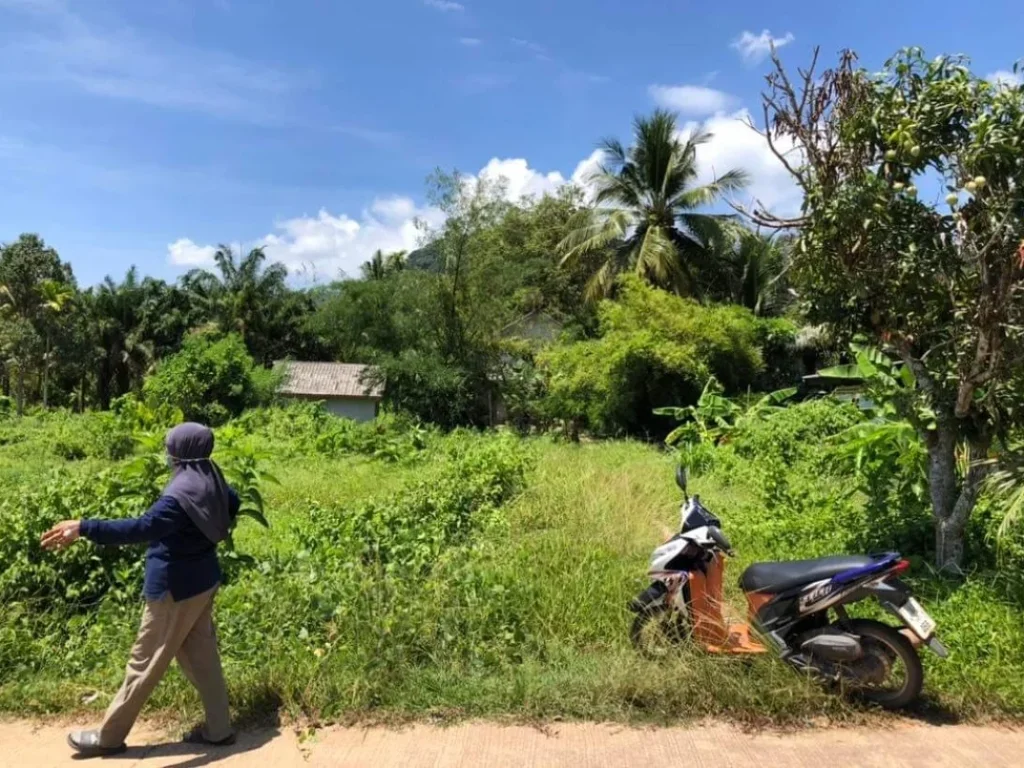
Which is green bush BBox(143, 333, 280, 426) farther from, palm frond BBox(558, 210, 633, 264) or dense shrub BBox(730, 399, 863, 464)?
dense shrub BBox(730, 399, 863, 464)

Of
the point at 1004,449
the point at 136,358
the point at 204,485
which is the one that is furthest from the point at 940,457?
the point at 136,358

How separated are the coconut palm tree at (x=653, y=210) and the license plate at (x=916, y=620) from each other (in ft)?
→ 75.0

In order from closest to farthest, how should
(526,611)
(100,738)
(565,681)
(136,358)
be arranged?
(100,738), (565,681), (526,611), (136,358)

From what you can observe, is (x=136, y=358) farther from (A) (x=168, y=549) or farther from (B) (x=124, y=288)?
(A) (x=168, y=549)

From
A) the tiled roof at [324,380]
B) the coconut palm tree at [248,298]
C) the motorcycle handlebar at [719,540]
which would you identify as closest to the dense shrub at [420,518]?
the motorcycle handlebar at [719,540]

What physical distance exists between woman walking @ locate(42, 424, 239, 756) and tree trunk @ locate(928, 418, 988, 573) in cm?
481

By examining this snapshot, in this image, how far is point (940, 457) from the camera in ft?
18.5

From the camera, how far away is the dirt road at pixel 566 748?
11.2ft

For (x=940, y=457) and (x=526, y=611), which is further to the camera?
(x=940, y=457)

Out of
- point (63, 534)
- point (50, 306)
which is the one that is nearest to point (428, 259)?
point (50, 306)

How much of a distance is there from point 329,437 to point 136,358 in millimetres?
25942

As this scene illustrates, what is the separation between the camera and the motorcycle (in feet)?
12.7

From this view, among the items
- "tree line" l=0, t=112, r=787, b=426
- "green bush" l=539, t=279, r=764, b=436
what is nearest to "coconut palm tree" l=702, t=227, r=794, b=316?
"tree line" l=0, t=112, r=787, b=426

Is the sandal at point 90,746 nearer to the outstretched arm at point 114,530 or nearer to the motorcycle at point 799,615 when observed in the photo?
the outstretched arm at point 114,530
